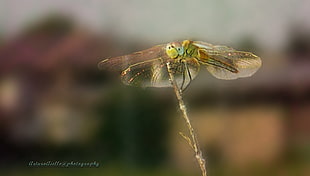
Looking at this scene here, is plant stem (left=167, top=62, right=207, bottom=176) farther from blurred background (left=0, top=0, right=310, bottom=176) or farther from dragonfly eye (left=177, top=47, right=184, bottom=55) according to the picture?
dragonfly eye (left=177, top=47, right=184, bottom=55)

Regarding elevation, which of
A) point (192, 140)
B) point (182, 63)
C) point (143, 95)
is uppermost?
point (182, 63)

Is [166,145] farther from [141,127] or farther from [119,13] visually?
[119,13]

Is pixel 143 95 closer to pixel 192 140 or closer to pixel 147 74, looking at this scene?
pixel 147 74

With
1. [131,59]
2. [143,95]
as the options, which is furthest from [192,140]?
[131,59]

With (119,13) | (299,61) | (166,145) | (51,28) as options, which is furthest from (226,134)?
(51,28)

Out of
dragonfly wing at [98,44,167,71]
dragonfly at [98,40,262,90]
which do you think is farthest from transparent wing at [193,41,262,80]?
dragonfly wing at [98,44,167,71]

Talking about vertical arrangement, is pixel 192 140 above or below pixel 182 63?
below

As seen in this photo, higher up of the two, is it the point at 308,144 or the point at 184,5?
the point at 184,5
